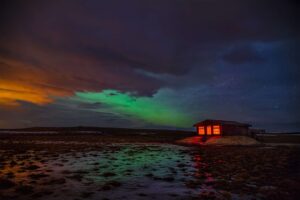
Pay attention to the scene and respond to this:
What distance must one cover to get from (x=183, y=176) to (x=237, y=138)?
130 ft

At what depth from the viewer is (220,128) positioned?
184 feet

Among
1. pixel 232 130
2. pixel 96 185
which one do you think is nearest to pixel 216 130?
pixel 232 130

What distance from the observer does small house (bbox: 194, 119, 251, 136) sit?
185 feet

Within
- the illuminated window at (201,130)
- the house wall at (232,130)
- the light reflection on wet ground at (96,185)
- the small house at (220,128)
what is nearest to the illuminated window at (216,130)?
the small house at (220,128)

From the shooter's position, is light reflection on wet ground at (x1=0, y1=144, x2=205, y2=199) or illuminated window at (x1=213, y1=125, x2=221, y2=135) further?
illuminated window at (x1=213, y1=125, x2=221, y2=135)

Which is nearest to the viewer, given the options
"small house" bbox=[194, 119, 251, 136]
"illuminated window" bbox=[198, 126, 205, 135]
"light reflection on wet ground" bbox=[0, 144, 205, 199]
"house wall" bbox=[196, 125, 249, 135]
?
"light reflection on wet ground" bbox=[0, 144, 205, 199]

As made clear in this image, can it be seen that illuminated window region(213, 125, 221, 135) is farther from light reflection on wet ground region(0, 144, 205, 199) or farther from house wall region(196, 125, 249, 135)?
light reflection on wet ground region(0, 144, 205, 199)

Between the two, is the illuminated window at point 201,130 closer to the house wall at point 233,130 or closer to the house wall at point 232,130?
the house wall at point 232,130

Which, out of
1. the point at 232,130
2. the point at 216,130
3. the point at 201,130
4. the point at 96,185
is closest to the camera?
the point at 96,185

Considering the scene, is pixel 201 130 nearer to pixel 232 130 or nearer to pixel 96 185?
pixel 232 130

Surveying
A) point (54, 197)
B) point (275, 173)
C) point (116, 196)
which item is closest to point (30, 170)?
point (54, 197)

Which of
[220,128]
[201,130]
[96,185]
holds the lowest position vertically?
[96,185]

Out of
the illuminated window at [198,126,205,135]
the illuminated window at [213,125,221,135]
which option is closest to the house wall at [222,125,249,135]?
the illuminated window at [213,125,221,135]

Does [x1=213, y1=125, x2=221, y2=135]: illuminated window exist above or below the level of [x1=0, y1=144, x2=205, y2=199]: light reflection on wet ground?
above
